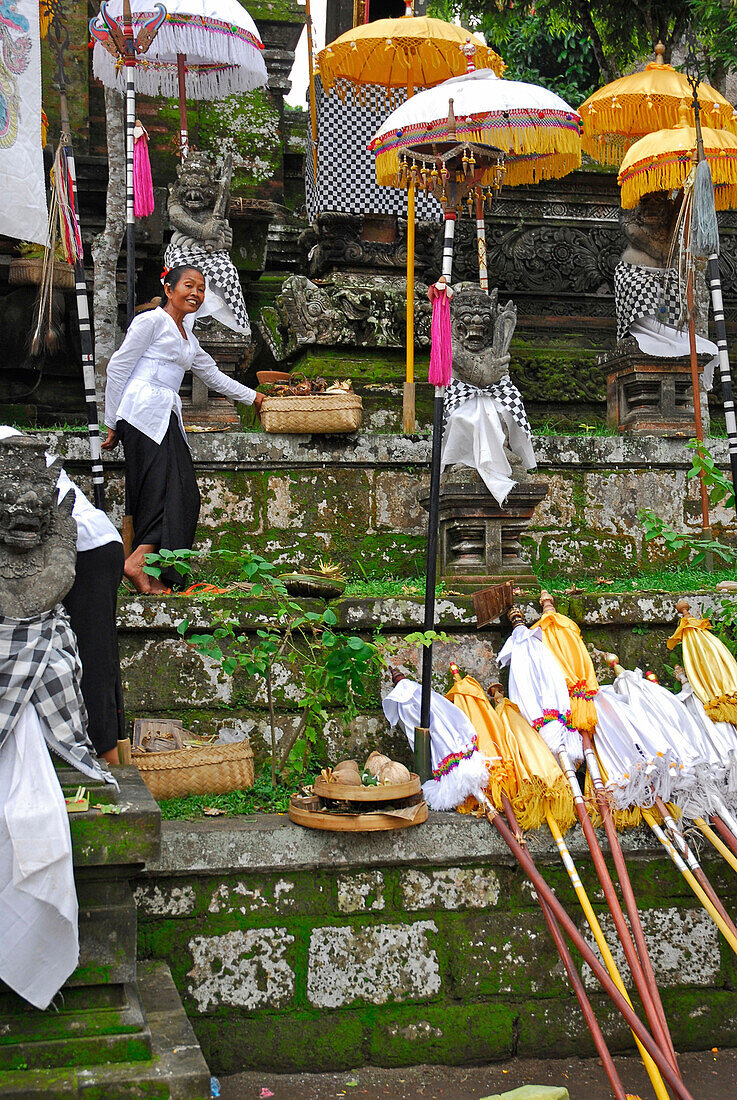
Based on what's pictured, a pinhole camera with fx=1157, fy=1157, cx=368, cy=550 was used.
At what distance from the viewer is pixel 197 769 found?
13.7 ft

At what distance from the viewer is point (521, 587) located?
17.6 feet

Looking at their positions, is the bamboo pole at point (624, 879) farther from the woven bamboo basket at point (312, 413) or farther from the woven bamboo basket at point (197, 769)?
the woven bamboo basket at point (312, 413)

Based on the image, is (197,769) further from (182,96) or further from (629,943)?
(182,96)

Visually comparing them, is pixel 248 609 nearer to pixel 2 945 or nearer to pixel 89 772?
pixel 89 772

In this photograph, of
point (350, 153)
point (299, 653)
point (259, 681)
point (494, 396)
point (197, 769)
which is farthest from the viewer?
point (350, 153)

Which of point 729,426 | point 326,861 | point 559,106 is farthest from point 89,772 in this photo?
point 559,106

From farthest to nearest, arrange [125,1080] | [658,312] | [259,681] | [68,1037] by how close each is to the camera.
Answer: [658,312] → [259,681] → [68,1037] → [125,1080]

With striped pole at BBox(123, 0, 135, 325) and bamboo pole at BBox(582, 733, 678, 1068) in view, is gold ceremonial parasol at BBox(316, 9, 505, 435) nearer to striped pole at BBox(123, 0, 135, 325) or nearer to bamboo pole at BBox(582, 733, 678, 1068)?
striped pole at BBox(123, 0, 135, 325)

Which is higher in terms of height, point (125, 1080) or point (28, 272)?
point (28, 272)

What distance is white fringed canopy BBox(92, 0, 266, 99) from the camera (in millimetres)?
6914

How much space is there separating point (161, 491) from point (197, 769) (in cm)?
164

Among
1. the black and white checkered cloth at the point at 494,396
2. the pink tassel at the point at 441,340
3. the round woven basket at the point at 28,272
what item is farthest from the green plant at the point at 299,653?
the round woven basket at the point at 28,272

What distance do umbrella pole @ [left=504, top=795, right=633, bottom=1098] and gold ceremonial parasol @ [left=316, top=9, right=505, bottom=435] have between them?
14.6 feet

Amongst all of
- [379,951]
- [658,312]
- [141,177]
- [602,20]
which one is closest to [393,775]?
[379,951]
